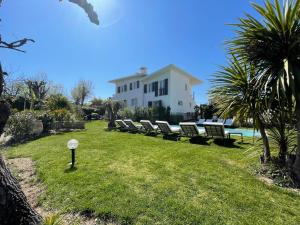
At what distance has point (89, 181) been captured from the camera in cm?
552

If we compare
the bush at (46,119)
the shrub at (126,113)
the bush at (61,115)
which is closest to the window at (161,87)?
the shrub at (126,113)

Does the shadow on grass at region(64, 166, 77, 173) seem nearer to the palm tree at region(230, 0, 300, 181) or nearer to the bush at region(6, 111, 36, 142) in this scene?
the palm tree at region(230, 0, 300, 181)

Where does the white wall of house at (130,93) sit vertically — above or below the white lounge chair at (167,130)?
above

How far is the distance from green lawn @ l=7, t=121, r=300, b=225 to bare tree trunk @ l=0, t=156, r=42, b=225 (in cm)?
131

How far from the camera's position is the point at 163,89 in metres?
30.6

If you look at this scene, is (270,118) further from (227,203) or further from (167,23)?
(167,23)

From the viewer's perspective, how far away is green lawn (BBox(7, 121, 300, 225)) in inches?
155

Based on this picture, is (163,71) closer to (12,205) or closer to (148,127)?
(148,127)

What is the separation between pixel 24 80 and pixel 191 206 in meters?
32.9

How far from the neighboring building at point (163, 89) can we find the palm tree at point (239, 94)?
2254cm

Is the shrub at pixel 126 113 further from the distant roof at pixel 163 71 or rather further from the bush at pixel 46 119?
the bush at pixel 46 119

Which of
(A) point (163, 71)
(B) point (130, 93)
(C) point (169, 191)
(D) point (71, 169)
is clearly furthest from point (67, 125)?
(B) point (130, 93)

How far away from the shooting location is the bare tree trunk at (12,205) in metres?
2.83

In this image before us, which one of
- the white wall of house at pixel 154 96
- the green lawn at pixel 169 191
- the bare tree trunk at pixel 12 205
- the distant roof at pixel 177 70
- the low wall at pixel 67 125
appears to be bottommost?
the green lawn at pixel 169 191
